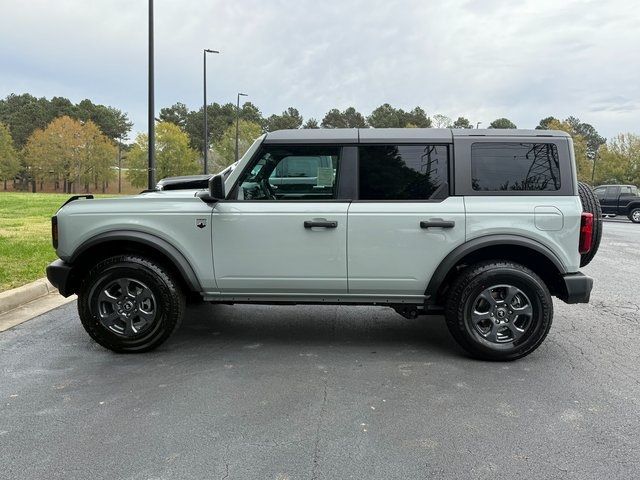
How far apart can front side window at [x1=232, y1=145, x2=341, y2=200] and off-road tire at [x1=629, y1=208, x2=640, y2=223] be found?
2449cm

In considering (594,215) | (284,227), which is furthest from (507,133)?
(284,227)

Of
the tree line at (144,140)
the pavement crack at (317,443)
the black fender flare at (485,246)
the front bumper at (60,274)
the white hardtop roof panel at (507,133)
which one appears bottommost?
the pavement crack at (317,443)

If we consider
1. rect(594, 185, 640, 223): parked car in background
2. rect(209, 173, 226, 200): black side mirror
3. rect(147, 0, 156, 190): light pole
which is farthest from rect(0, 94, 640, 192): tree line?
rect(209, 173, 226, 200): black side mirror

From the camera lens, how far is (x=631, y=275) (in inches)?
316

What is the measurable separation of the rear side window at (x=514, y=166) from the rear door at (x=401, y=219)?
9.8 inches

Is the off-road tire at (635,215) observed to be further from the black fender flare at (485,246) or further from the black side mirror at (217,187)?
the black side mirror at (217,187)

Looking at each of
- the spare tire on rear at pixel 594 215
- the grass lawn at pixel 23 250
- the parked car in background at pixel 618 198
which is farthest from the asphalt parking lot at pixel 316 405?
the parked car in background at pixel 618 198

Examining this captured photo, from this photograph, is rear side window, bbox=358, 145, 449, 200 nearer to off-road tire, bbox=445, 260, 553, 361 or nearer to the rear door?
the rear door

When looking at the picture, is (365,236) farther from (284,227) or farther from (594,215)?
(594,215)

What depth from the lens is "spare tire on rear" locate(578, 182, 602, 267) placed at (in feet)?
14.1

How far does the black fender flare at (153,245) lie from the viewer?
13.6ft

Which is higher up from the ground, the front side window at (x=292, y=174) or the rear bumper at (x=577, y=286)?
the front side window at (x=292, y=174)

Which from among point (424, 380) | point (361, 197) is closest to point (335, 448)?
point (424, 380)

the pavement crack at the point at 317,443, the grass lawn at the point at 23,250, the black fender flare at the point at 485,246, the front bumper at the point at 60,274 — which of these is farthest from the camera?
the grass lawn at the point at 23,250
